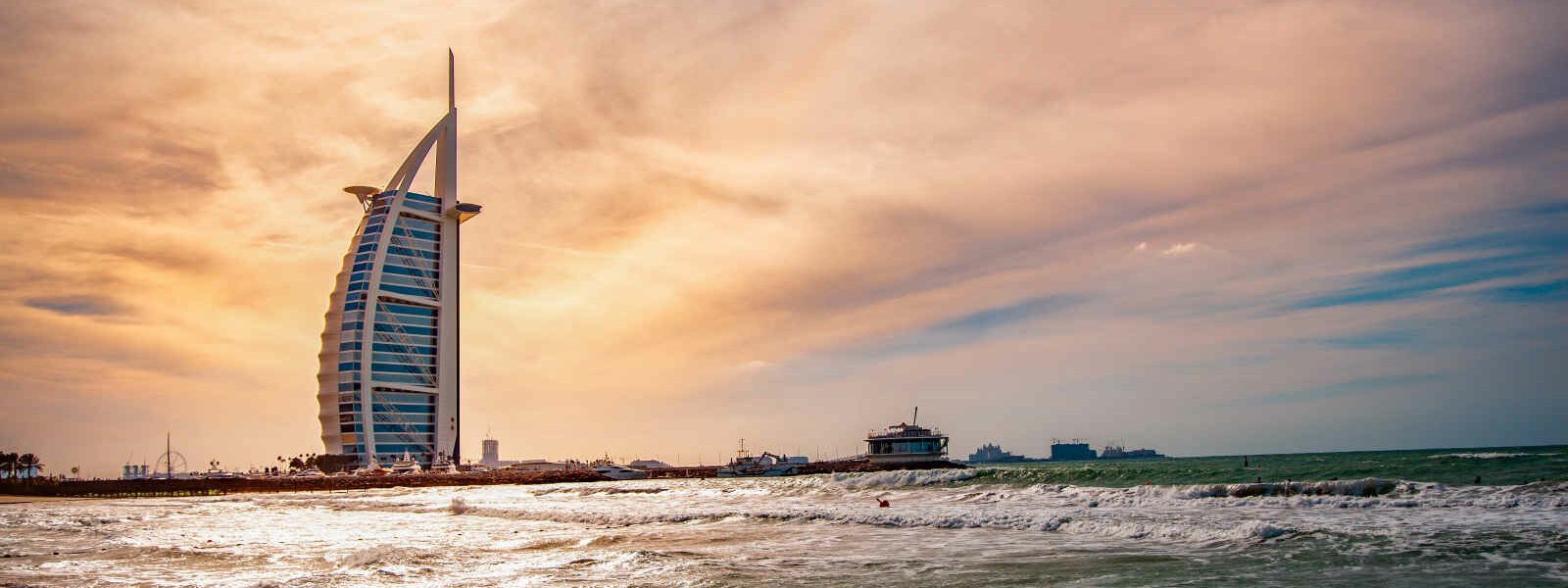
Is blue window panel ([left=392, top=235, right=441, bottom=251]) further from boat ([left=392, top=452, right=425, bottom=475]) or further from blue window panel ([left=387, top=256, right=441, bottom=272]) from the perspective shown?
boat ([left=392, top=452, right=425, bottom=475])

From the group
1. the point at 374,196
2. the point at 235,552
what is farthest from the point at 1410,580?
the point at 374,196

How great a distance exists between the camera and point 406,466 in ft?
332

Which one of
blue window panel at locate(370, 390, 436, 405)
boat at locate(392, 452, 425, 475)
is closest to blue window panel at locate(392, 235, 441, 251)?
blue window panel at locate(370, 390, 436, 405)

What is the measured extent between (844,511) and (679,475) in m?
88.3

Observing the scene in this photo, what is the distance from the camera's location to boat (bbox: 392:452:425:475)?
98.5 meters

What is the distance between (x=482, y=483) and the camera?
284 ft

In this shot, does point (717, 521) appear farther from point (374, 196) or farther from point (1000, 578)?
point (374, 196)

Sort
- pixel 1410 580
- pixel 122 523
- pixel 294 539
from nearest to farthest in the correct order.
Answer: pixel 1410 580
pixel 294 539
pixel 122 523

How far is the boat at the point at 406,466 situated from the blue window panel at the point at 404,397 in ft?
19.5

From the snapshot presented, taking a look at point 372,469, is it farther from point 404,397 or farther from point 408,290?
point 408,290

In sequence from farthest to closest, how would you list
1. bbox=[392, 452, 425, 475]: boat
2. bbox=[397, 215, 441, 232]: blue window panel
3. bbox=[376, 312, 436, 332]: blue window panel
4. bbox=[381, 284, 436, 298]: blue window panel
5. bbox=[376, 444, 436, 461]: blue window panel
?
bbox=[397, 215, 441, 232]: blue window panel → bbox=[381, 284, 436, 298]: blue window panel → bbox=[376, 312, 436, 332]: blue window panel → bbox=[376, 444, 436, 461]: blue window panel → bbox=[392, 452, 425, 475]: boat

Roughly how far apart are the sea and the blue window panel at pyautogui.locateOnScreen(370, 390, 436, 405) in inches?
2972

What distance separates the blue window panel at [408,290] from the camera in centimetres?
10788

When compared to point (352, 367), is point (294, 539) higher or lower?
lower
